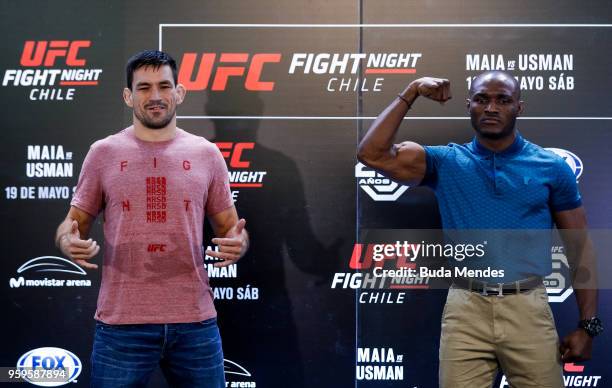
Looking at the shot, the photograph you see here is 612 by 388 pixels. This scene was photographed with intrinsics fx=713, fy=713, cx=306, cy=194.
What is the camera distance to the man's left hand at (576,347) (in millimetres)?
2746

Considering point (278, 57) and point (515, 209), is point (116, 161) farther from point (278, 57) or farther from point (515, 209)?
point (515, 209)

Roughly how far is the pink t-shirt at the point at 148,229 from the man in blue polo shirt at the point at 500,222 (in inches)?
30.2

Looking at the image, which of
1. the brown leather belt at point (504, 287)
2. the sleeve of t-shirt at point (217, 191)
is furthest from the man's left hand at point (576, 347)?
the sleeve of t-shirt at point (217, 191)

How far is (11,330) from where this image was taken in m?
3.70

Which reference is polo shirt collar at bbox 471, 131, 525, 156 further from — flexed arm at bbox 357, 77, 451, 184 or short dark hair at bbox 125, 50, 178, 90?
short dark hair at bbox 125, 50, 178, 90

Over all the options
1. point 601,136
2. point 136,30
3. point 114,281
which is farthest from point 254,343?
point 601,136

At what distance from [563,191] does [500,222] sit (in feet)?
0.99

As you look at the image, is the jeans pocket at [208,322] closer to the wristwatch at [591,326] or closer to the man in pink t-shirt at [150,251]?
the man in pink t-shirt at [150,251]

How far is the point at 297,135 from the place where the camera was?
3668mm

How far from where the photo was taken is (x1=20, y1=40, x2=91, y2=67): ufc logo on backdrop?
3.70 metres

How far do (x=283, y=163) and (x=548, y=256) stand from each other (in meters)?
1.43

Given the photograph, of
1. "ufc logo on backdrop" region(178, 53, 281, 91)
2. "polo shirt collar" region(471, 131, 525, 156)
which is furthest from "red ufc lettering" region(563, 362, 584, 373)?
"ufc logo on backdrop" region(178, 53, 281, 91)

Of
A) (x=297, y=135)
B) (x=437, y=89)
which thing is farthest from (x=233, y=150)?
(x=437, y=89)

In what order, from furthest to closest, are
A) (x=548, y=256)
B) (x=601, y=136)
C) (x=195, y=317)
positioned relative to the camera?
(x=601, y=136)
(x=548, y=256)
(x=195, y=317)
